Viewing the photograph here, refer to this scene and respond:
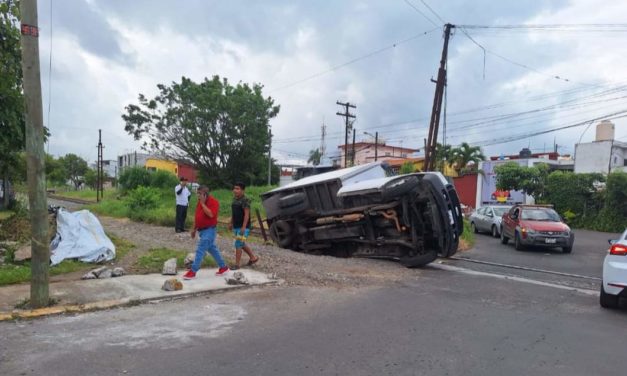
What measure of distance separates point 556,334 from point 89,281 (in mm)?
6519

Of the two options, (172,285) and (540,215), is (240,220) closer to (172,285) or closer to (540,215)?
(172,285)

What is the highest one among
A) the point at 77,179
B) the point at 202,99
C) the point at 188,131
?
the point at 202,99

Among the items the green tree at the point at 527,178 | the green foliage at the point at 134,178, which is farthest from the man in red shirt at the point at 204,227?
the green tree at the point at 527,178

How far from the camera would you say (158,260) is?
9453mm

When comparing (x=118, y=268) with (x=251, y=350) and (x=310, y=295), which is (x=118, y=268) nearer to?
(x=310, y=295)

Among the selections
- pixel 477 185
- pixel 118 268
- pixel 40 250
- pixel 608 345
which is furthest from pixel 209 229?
pixel 477 185

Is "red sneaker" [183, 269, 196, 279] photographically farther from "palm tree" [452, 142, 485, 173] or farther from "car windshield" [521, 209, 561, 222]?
"palm tree" [452, 142, 485, 173]

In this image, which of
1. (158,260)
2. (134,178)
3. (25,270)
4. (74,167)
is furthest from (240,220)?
(74,167)

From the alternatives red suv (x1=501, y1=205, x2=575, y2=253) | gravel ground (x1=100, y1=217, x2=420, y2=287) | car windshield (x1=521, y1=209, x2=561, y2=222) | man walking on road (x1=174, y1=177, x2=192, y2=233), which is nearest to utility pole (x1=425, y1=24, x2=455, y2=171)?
red suv (x1=501, y1=205, x2=575, y2=253)

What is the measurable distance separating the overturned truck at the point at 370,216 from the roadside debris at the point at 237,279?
12.4 ft

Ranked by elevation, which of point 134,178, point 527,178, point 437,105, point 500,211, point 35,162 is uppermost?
point 437,105

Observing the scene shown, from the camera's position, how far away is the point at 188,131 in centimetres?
3183

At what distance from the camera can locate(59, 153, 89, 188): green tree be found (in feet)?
254

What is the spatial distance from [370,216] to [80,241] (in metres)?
5.97
